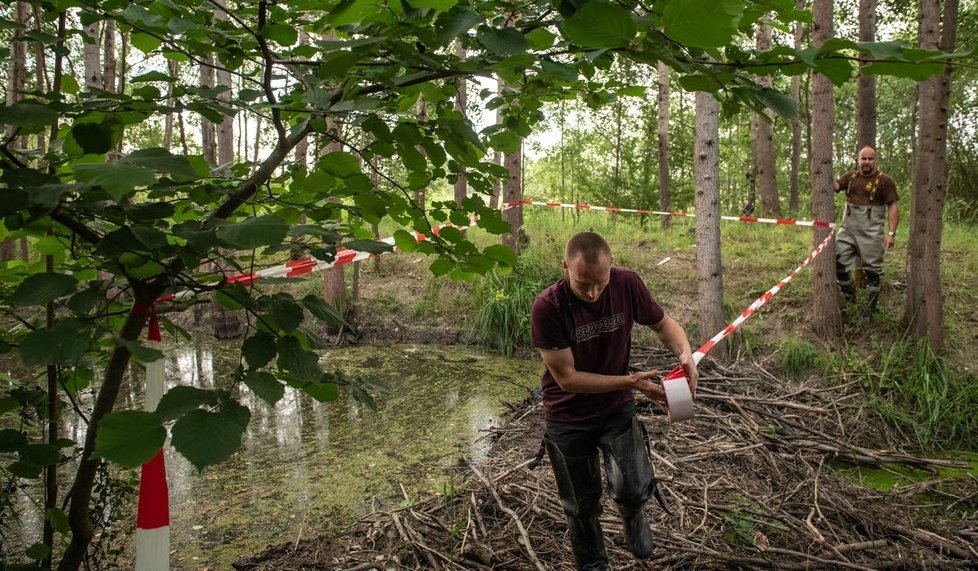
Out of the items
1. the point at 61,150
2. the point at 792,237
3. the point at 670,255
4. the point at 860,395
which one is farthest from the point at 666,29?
the point at 792,237

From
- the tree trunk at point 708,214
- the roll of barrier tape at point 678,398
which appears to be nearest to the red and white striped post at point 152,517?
the roll of barrier tape at point 678,398

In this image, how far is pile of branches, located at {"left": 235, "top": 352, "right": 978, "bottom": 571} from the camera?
313cm

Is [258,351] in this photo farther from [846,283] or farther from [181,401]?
[846,283]

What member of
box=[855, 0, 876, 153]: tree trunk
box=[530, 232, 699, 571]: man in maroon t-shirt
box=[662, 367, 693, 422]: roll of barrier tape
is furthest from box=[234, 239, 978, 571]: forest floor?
box=[855, 0, 876, 153]: tree trunk

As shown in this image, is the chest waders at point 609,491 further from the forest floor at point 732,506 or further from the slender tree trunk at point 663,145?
the slender tree trunk at point 663,145

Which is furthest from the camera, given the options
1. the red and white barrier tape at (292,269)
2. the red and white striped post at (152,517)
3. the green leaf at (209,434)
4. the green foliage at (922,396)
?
the green foliage at (922,396)

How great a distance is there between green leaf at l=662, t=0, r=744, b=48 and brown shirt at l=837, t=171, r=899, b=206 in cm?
684

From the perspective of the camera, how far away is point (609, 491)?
2.89 metres

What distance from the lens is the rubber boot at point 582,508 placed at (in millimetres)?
2914

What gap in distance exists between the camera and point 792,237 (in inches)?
386

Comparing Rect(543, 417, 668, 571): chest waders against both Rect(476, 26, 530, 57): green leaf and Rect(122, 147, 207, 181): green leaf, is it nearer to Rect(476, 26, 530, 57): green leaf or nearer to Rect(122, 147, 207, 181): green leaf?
Rect(476, 26, 530, 57): green leaf

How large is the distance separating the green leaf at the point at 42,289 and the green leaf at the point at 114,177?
39 cm

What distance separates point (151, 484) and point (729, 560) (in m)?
2.57

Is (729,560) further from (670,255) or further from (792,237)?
(792,237)
